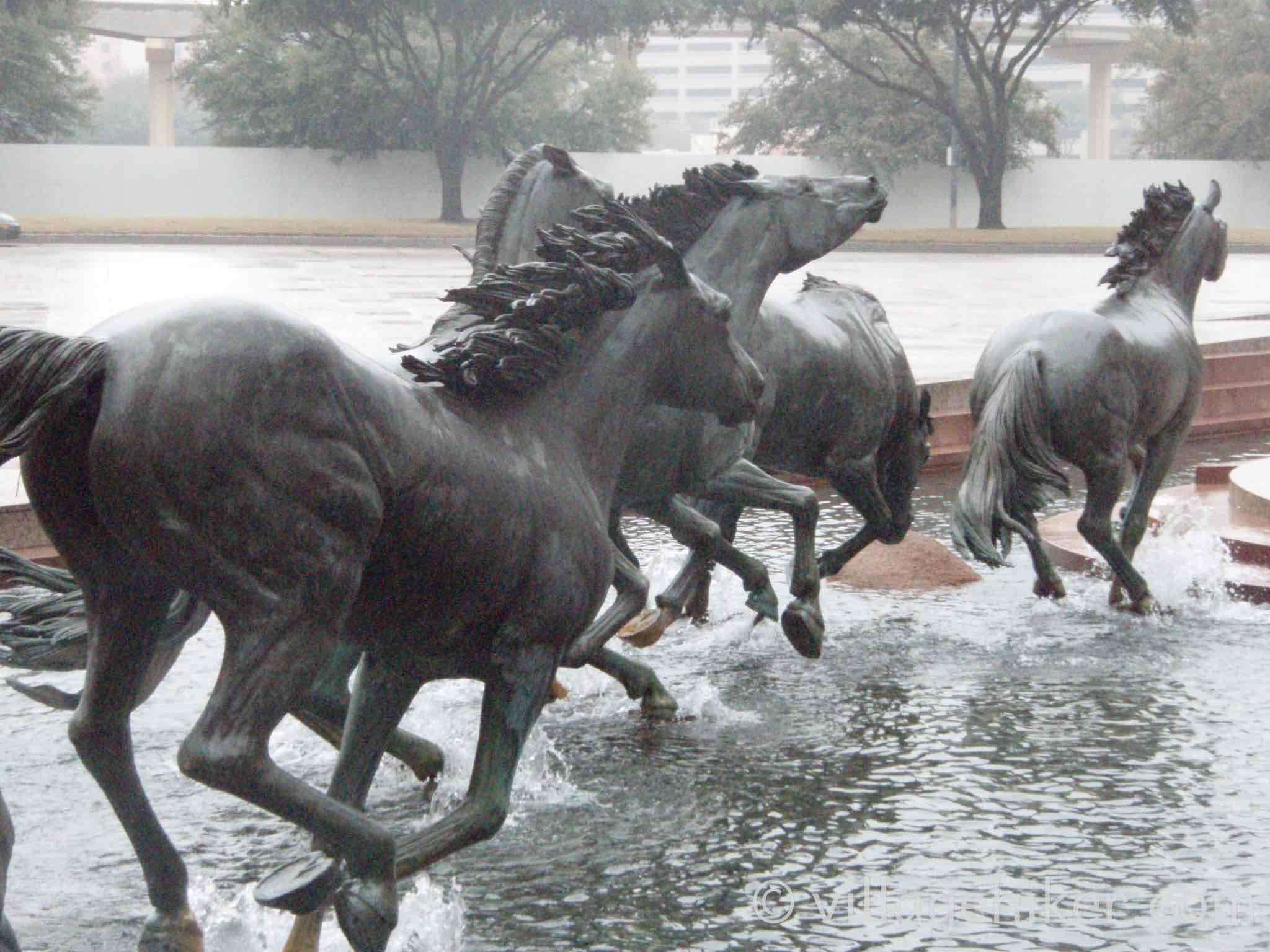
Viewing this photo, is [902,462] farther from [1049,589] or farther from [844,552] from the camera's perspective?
[1049,589]

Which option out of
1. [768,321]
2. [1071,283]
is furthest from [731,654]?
[1071,283]

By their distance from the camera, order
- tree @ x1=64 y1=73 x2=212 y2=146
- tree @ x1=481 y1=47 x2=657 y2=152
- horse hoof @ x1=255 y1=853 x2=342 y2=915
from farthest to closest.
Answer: tree @ x1=64 y1=73 x2=212 y2=146, tree @ x1=481 y1=47 x2=657 y2=152, horse hoof @ x1=255 y1=853 x2=342 y2=915

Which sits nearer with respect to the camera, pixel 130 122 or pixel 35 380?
pixel 35 380

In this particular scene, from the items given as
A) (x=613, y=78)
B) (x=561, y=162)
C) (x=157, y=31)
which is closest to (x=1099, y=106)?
(x=613, y=78)

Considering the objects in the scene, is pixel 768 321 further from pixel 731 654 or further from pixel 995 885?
pixel 995 885

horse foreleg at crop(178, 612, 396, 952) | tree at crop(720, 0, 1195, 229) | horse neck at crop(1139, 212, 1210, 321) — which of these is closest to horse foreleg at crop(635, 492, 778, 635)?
horse neck at crop(1139, 212, 1210, 321)

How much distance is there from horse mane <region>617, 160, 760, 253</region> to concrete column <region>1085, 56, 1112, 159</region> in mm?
61826

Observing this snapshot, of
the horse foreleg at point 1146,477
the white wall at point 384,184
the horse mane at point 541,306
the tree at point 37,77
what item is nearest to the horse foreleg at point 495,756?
the horse mane at point 541,306

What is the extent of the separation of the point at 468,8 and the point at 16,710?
38264mm

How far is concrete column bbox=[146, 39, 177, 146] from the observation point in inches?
2293

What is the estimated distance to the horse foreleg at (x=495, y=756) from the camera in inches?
152

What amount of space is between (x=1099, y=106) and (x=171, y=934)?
66426 mm

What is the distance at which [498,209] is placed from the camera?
623 cm

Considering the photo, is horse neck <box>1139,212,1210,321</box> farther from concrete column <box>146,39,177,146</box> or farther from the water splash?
concrete column <box>146,39,177,146</box>
